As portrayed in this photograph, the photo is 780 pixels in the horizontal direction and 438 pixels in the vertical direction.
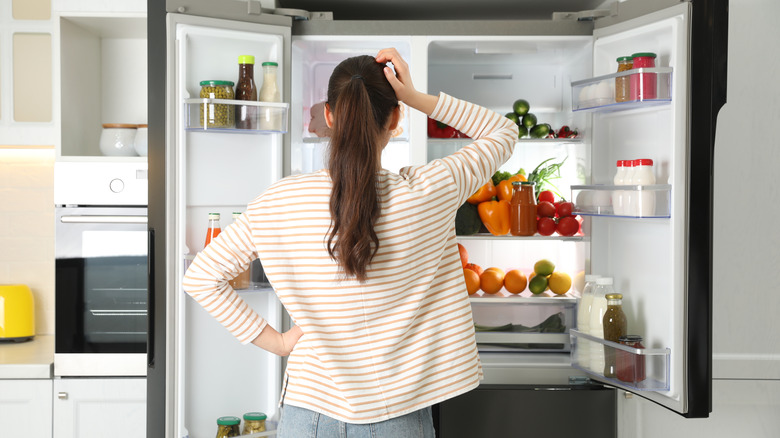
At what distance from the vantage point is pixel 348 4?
2443mm

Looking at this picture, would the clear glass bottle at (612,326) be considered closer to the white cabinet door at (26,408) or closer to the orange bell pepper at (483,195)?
the orange bell pepper at (483,195)

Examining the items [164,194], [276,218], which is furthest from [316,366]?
[164,194]

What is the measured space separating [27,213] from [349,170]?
93.4 inches

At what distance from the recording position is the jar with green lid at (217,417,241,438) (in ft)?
6.62

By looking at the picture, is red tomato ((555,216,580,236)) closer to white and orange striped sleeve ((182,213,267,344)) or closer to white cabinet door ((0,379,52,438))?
white and orange striped sleeve ((182,213,267,344))

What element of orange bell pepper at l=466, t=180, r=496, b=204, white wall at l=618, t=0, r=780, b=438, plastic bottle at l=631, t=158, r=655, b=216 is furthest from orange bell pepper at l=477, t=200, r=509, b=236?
white wall at l=618, t=0, r=780, b=438

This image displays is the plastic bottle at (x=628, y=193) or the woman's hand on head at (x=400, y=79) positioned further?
the plastic bottle at (x=628, y=193)

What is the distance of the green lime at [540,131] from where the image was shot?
7.32ft

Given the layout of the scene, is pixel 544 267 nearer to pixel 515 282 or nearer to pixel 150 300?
pixel 515 282

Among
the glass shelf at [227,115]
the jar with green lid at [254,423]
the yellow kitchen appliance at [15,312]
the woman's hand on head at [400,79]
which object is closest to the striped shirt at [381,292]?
the woman's hand on head at [400,79]

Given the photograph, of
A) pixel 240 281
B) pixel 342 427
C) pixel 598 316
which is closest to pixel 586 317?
pixel 598 316

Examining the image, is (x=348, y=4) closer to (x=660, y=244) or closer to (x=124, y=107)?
(x=124, y=107)

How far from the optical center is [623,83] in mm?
1813

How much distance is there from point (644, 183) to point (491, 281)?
0.67m
